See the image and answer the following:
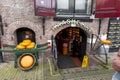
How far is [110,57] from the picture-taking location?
8773 millimetres

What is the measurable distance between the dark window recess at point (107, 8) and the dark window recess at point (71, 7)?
0.91 m

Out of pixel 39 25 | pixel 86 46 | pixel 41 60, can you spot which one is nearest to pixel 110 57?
pixel 86 46

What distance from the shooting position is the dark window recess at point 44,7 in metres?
6.95

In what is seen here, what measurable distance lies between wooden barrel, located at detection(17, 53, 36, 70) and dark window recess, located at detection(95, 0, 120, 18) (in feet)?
15.1

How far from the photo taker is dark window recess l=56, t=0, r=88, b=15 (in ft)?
25.7

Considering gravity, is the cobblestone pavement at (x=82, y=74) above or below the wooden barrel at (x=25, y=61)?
below

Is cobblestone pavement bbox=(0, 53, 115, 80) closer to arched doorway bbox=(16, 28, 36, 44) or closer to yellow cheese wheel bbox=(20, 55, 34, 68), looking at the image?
yellow cheese wheel bbox=(20, 55, 34, 68)

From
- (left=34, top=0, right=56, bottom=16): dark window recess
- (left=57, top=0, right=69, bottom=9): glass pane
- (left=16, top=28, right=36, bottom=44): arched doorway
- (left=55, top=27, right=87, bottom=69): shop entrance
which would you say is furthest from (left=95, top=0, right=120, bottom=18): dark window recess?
(left=16, top=28, right=36, bottom=44): arched doorway

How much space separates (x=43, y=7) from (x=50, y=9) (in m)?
0.44

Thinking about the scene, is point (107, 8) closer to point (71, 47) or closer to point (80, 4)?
point (80, 4)

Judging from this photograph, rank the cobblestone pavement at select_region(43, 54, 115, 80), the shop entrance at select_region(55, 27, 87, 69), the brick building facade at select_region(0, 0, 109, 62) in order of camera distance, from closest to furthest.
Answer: the cobblestone pavement at select_region(43, 54, 115, 80)
the brick building facade at select_region(0, 0, 109, 62)
the shop entrance at select_region(55, 27, 87, 69)

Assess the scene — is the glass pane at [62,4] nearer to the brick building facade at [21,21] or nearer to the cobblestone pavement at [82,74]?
the brick building facade at [21,21]

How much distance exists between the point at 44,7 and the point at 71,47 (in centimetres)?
519

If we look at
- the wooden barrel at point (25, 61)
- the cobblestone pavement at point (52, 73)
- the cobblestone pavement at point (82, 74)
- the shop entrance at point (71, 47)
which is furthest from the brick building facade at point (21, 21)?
the cobblestone pavement at point (82, 74)
